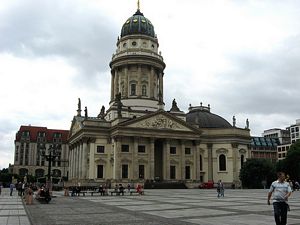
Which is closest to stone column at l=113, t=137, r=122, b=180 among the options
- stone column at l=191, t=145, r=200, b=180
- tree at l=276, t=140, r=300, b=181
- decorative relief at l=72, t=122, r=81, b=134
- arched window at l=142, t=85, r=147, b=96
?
decorative relief at l=72, t=122, r=81, b=134

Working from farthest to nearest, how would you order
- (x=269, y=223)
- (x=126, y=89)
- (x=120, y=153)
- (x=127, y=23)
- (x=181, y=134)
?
(x=127, y=23) < (x=126, y=89) < (x=181, y=134) < (x=120, y=153) < (x=269, y=223)

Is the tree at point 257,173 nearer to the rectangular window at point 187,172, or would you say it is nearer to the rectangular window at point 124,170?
the rectangular window at point 187,172

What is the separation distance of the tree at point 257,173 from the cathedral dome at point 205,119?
629 inches

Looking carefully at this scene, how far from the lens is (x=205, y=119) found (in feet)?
A: 300

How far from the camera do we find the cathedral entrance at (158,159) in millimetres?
Answer: 77744

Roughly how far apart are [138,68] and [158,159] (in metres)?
22.4

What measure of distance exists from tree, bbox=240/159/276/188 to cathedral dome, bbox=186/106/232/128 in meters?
16.0

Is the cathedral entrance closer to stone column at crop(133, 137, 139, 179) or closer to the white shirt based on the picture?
stone column at crop(133, 137, 139, 179)

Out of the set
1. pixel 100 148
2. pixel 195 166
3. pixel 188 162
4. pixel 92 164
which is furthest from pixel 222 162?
pixel 92 164

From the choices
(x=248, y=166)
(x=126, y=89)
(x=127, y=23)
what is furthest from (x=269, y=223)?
(x=127, y=23)

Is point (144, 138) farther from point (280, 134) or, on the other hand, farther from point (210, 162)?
point (280, 134)

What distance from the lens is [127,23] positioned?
93.2 m

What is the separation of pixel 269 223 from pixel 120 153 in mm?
57181

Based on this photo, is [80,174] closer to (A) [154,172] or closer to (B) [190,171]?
(A) [154,172]
